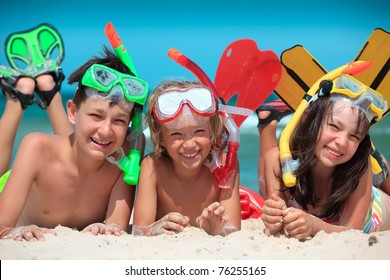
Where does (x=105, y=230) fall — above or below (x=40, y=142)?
below

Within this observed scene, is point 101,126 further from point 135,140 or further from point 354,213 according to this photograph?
point 354,213

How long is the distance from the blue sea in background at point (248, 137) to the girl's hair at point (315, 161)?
3.34 metres

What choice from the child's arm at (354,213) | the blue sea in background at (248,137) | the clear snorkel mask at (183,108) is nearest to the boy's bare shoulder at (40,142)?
the clear snorkel mask at (183,108)

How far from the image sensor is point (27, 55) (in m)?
4.50

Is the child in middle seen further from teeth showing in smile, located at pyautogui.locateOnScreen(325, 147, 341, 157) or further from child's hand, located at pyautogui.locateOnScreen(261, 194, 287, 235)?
teeth showing in smile, located at pyautogui.locateOnScreen(325, 147, 341, 157)

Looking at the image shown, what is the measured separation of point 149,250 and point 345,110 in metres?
1.17

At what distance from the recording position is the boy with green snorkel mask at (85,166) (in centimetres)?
289

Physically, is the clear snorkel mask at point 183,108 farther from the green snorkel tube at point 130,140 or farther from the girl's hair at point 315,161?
the girl's hair at point 315,161

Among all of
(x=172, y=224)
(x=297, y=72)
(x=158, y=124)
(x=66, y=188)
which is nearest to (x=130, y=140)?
(x=158, y=124)

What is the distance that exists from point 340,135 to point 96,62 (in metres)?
1.27

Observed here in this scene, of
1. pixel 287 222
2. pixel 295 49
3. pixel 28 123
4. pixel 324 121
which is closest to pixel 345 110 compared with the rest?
pixel 324 121

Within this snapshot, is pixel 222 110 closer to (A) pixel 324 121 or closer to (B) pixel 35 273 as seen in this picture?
(A) pixel 324 121

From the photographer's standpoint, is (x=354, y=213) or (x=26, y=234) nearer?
(x=26, y=234)

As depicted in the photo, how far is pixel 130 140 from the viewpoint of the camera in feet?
10.0
